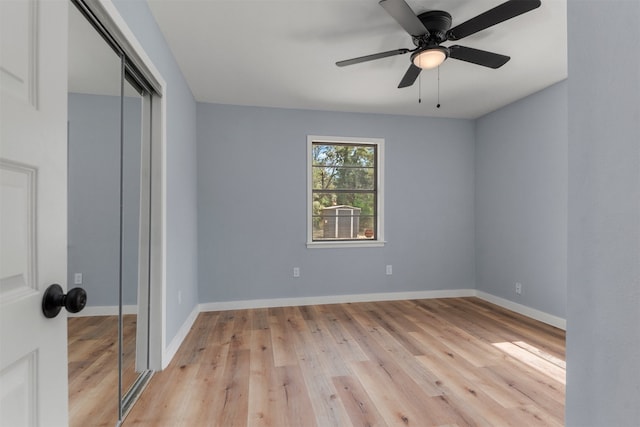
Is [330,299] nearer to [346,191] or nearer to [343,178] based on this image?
[346,191]

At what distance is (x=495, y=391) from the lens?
2.02 meters

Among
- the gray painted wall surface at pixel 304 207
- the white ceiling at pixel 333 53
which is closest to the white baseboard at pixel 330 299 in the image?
the gray painted wall surface at pixel 304 207

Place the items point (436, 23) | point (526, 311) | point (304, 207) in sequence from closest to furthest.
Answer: point (436, 23) → point (526, 311) → point (304, 207)

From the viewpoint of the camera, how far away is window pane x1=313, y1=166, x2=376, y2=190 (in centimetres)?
411

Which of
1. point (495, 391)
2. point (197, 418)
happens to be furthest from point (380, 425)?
point (197, 418)

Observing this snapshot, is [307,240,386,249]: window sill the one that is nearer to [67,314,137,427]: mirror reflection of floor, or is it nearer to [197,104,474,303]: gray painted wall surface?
[197,104,474,303]: gray painted wall surface

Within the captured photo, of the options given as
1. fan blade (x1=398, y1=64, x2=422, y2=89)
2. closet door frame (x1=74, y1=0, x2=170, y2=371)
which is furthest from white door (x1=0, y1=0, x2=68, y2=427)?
fan blade (x1=398, y1=64, x2=422, y2=89)

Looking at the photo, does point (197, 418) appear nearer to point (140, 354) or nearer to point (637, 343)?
point (140, 354)

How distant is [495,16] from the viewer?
1.75m

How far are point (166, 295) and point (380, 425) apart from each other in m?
1.73

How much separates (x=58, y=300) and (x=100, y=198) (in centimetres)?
96

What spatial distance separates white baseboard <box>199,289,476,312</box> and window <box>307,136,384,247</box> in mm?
698

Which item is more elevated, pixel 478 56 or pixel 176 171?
pixel 478 56

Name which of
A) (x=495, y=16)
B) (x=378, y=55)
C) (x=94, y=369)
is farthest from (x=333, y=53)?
(x=94, y=369)
